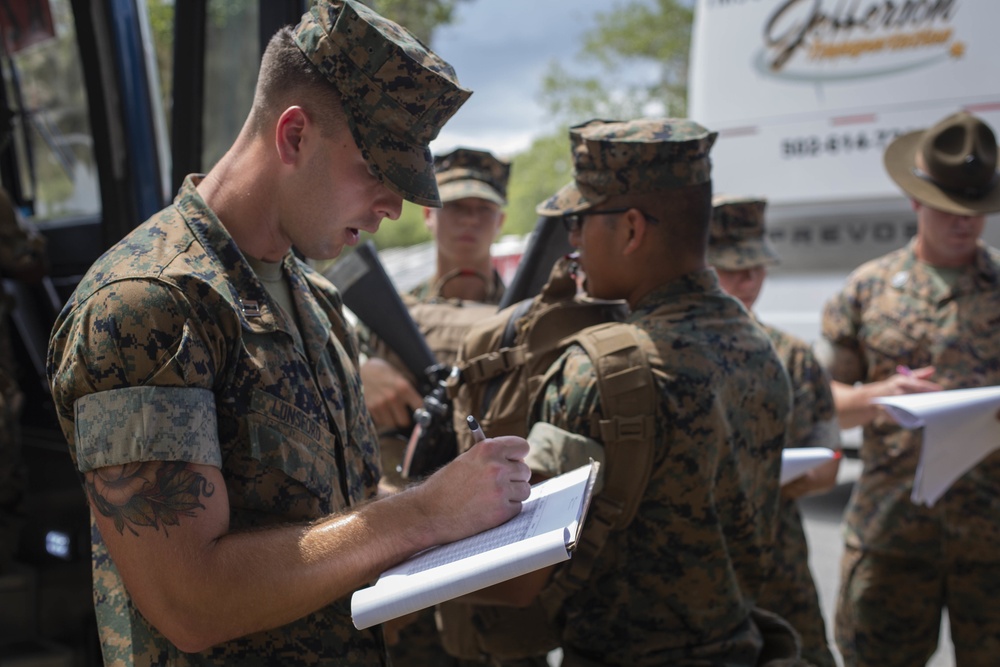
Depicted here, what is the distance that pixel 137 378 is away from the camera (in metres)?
1.24

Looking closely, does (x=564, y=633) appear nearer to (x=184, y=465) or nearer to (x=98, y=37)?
(x=184, y=465)

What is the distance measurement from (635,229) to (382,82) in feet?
2.50

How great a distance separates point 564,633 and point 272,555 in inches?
36.1

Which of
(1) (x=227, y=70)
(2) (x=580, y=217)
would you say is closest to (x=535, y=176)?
(1) (x=227, y=70)

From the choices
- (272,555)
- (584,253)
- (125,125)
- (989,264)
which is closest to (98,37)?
(125,125)

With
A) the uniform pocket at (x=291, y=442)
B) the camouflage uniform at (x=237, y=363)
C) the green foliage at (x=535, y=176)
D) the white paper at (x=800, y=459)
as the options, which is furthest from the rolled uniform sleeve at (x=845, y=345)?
the green foliage at (x=535, y=176)

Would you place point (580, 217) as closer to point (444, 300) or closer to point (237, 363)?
point (237, 363)

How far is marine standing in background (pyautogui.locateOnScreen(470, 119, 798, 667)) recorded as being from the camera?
5.98 feet

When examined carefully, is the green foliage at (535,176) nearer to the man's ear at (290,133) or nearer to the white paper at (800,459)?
the white paper at (800,459)

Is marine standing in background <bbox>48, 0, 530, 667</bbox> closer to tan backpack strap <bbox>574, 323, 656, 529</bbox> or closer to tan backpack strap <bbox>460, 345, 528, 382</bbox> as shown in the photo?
tan backpack strap <bbox>574, 323, 656, 529</bbox>

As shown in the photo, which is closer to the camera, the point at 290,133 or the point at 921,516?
the point at 290,133

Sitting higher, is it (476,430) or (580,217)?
(580,217)

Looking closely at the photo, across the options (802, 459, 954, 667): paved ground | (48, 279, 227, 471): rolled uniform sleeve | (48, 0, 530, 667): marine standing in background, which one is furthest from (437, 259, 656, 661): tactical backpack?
(802, 459, 954, 667): paved ground

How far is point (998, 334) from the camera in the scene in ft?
10.7
